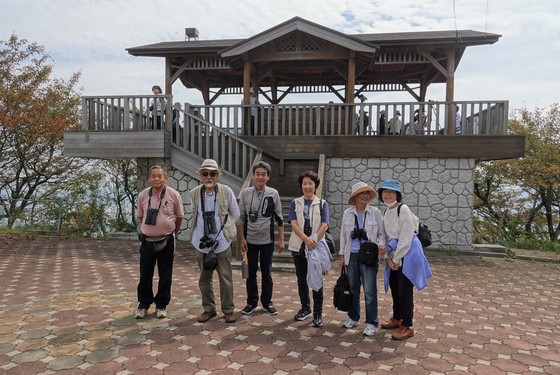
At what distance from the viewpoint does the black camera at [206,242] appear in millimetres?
4062

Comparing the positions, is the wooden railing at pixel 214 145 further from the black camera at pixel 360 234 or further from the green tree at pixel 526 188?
the green tree at pixel 526 188

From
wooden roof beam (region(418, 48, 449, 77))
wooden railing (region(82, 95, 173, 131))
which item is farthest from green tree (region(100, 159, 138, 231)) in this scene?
wooden roof beam (region(418, 48, 449, 77))

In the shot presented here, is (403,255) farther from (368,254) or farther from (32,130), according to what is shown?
(32,130)

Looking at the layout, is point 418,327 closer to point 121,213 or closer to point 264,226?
point 264,226

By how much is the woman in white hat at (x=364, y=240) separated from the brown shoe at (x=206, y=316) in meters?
1.56

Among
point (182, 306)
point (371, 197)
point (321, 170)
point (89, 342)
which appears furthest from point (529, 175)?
point (89, 342)

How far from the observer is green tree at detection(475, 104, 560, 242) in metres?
14.9

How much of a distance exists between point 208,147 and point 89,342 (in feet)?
19.4

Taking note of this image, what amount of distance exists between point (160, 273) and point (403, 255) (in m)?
2.61

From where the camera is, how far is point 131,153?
9125 mm

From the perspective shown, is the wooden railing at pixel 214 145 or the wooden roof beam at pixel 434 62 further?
the wooden roof beam at pixel 434 62

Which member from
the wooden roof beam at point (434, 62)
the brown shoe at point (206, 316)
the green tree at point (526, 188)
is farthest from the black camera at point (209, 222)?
the green tree at point (526, 188)

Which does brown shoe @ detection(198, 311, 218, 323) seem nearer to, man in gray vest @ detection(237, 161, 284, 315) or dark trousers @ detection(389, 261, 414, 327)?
man in gray vest @ detection(237, 161, 284, 315)

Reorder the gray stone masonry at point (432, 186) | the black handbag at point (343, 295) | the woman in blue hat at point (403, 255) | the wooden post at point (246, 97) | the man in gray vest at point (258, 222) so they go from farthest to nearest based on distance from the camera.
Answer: the wooden post at point (246, 97) < the gray stone masonry at point (432, 186) < the man in gray vest at point (258, 222) < the black handbag at point (343, 295) < the woman in blue hat at point (403, 255)
